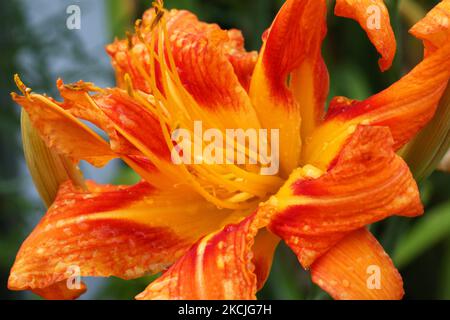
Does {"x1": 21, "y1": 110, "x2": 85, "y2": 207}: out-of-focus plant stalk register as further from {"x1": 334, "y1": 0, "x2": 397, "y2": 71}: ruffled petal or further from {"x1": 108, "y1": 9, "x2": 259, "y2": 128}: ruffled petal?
{"x1": 334, "y1": 0, "x2": 397, "y2": 71}: ruffled petal

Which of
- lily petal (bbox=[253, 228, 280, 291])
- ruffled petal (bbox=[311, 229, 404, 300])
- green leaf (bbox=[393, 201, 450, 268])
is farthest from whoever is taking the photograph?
green leaf (bbox=[393, 201, 450, 268])

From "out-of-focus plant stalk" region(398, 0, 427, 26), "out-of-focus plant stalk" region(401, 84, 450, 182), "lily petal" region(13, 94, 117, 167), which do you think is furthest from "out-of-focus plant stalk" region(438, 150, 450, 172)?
"out-of-focus plant stalk" region(398, 0, 427, 26)

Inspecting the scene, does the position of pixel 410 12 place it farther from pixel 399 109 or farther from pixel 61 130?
pixel 61 130

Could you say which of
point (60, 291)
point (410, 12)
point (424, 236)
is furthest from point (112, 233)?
point (410, 12)

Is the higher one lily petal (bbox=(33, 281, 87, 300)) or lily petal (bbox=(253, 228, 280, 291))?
lily petal (bbox=(253, 228, 280, 291))

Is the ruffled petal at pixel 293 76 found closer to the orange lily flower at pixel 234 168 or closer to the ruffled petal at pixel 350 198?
the orange lily flower at pixel 234 168

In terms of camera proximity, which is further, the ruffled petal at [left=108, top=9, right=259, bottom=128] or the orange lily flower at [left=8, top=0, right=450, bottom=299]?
the ruffled petal at [left=108, top=9, right=259, bottom=128]

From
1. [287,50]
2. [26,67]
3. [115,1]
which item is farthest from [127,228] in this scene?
[115,1]

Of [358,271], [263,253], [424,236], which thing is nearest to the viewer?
[358,271]
